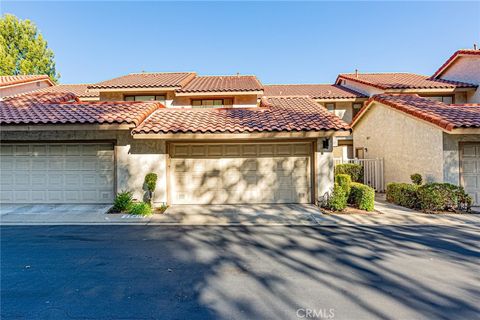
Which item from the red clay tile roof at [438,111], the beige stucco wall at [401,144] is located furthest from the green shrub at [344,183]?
the red clay tile roof at [438,111]

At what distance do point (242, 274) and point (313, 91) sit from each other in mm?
21978

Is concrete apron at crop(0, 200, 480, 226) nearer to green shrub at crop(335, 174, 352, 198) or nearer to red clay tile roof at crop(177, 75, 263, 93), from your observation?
green shrub at crop(335, 174, 352, 198)

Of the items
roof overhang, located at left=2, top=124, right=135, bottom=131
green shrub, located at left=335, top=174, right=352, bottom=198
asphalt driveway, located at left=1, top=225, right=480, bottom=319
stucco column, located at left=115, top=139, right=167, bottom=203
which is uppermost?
roof overhang, located at left=2, top=124, right=135, bottom=131

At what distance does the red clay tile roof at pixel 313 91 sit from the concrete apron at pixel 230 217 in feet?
45.4

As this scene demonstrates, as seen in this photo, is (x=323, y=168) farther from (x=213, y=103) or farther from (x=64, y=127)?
(x=64, y=127)

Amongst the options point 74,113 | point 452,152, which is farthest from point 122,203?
point 452,152

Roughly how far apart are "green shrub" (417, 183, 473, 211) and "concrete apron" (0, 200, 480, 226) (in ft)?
1.61

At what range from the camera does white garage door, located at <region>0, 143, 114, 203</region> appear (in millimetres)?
10531

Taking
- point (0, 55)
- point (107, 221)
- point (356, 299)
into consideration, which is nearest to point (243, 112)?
point (107, 221)

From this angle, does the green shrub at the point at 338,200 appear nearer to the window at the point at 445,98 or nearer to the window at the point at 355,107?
the window at the point at 445,98

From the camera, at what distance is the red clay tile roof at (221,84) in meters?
16.6

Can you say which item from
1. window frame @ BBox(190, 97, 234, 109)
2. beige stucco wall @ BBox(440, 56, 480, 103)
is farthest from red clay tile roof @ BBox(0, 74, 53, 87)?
beige stucco wall @ BBox(440, 56, 480, 103)

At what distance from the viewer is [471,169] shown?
33.6 ft

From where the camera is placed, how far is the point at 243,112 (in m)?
12.3
